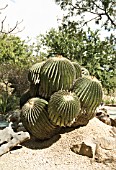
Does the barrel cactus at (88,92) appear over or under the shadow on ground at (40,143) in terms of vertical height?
over

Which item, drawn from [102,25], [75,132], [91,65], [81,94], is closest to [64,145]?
[75,132]

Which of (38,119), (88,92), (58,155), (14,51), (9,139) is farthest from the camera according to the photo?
(14,51)

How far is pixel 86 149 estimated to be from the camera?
17.5ft

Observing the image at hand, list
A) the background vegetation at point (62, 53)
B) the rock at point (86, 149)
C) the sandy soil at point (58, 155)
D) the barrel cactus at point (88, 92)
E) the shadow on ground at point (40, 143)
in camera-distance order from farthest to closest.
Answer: the background vegetation at point (62, 53) < the barrel cactus at point (88, 92) < the shadow on ground at point (40, 143) < the rock at point (86, 149) < the sandy soil at point (58, 155)

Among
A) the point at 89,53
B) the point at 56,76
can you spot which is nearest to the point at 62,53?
the point at 89,53

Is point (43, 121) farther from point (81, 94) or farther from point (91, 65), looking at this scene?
point (91, 65)

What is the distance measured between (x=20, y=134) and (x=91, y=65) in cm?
1561

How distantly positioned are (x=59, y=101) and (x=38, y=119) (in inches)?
22.6

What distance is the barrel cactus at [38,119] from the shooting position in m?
6.02

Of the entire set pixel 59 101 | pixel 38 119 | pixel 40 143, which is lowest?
pixel 40 143

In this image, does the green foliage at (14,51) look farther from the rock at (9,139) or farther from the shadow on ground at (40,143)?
the rock at (9,139)

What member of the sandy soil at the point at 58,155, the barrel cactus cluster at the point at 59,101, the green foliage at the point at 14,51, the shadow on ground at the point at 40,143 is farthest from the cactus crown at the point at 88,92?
the green foliage at the point at 14,51

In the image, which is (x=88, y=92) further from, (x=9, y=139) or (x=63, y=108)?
(x=9, y=139)

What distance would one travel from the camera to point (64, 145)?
575cm
